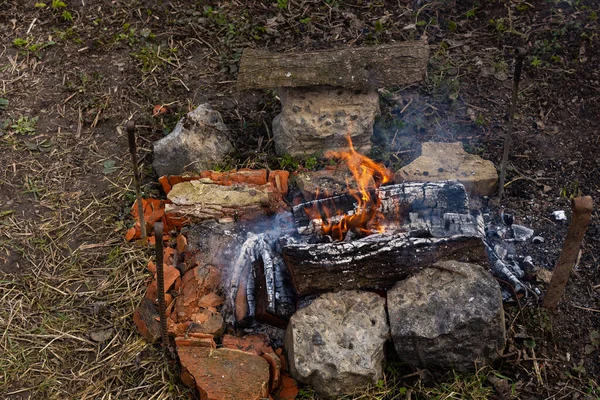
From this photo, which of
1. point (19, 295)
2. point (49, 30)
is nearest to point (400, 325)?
point (19, 295)

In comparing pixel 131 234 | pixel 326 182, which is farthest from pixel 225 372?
pixel 326 182

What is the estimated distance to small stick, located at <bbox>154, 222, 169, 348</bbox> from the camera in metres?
3.41

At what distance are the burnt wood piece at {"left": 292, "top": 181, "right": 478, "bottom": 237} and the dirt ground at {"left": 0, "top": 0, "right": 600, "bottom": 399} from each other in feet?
1.97

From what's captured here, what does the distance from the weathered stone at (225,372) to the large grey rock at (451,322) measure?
32.9 inches

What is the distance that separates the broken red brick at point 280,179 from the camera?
4.96 meters

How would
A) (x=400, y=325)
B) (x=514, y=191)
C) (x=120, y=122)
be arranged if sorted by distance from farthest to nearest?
(x=120, y=122), (x=514, y=191), (x=400, y=325)

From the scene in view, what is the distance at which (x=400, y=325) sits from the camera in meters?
3.84

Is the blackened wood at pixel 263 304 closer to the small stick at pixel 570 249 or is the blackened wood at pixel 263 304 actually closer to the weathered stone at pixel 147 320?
the weathered stone at pixel 147 320

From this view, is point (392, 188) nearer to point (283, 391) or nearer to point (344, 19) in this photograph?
point (283, 391)

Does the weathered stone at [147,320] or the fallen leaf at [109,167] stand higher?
the fallen leaf at [109,167]

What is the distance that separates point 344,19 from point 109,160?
2.86 meters

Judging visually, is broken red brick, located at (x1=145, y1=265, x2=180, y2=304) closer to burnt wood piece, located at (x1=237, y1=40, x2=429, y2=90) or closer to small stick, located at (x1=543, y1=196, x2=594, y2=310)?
burnt wood piece, located at (x1=237, y1=40, x2=429, y2=90)

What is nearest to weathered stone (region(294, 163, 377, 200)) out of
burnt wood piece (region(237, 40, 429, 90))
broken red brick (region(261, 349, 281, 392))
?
burnt wood piece (region(237, 40, 429, 90))

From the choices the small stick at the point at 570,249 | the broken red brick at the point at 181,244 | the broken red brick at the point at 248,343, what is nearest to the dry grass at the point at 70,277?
the broken red brick at the point at 181,244
